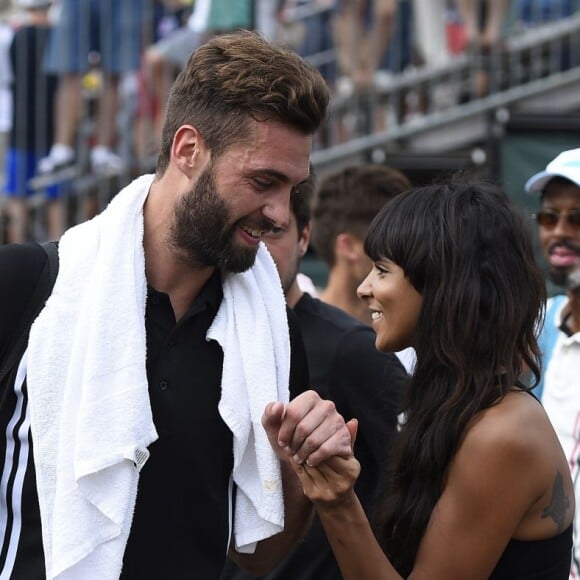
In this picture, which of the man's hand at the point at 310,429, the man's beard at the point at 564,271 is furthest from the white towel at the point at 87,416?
the man's beard at the point at 564,271

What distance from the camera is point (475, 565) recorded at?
9.52 ft

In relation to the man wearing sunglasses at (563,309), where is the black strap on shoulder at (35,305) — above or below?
above

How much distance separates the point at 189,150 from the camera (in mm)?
3152

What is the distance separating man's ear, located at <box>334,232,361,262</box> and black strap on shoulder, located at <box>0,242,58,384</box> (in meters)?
2.23

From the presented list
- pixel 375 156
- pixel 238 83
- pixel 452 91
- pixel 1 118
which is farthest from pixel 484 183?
pixel 1 118

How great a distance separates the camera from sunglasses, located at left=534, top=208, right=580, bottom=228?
468 centimetres

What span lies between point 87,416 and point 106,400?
2.4 inches

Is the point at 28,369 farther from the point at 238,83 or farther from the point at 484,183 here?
the point at 484,183

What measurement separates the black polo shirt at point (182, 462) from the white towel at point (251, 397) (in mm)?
42

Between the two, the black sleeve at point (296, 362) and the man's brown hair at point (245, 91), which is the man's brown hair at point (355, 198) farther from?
the man's brown hair at point (245, 91)

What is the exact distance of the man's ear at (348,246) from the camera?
5.10 metres

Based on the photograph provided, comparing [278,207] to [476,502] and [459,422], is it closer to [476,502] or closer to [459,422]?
[459,422]

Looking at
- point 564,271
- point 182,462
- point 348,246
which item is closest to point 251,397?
point 182,462

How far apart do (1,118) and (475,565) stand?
7295 millimetres
